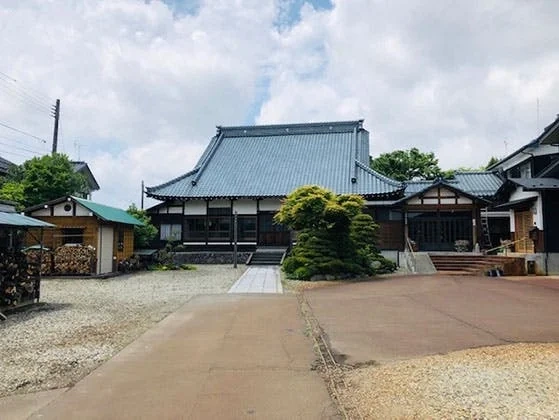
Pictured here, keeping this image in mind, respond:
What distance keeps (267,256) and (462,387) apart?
18.6 meters

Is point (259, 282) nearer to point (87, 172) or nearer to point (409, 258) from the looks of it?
point (409, 258)

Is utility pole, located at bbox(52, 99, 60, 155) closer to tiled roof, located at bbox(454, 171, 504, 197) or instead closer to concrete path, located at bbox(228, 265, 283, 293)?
concrete path, located at bbox(228, 265, 283, 293)

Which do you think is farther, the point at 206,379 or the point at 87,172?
the point at 87,172

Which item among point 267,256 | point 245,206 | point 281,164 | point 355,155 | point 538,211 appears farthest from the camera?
point 281,164

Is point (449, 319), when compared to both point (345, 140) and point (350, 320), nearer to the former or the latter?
point (350, 320)

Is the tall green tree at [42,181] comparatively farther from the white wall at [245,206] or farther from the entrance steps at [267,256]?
the entrance steps at [267,256]

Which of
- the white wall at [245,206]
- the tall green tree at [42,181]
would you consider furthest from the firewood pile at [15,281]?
the white wall at [245,206]

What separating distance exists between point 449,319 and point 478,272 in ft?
33.7

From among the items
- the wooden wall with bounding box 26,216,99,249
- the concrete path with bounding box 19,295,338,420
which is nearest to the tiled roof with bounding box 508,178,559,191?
the concrete path with bounding box 19,295,338,420

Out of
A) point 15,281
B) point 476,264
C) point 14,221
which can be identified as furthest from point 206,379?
point 476,264

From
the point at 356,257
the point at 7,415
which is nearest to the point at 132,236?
the point at 356,257

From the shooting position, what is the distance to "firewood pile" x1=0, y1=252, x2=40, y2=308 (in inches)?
383

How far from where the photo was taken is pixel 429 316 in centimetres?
885

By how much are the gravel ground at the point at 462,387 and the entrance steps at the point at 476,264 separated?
1273cm
